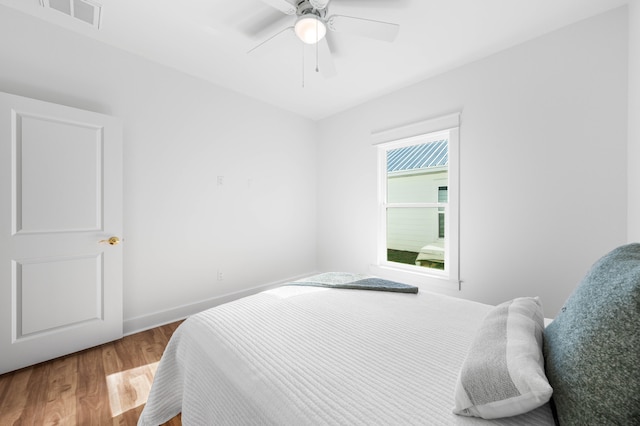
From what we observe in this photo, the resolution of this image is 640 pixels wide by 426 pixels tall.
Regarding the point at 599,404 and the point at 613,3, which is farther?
the point at 613,3

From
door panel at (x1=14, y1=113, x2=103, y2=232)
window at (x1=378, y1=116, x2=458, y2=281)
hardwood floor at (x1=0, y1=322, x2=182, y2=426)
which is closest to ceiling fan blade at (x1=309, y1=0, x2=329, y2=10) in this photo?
window at (x1=378, y1=116, x2=458, y2=281)

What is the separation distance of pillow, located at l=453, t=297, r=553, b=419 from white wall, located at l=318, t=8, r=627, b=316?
5.84 feet

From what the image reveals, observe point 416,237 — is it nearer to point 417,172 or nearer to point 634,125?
point 417,172

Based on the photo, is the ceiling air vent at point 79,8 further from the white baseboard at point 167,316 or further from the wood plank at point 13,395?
the wood plank at point 13,395

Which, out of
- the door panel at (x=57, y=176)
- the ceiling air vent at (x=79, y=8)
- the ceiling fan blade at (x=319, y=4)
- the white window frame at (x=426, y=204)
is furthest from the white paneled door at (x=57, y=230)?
the white window frame at (x=426, y=204)

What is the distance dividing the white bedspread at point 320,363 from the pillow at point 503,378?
0.06 m

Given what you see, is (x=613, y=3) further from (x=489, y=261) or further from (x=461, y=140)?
(x=489, y=261)

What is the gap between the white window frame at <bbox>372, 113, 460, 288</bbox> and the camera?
2668 millimetres

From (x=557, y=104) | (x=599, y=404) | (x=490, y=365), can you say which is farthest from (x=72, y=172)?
(x=557, y=104)

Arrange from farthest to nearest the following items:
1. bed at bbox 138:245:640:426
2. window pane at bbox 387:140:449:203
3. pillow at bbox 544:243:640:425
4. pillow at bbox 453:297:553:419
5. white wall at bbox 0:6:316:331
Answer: window pane at bbox 387:140:449:203 < white wall at bbox 0:6:316:331 < bed at bbox 138:245:640:426 < pillow at bbox 453:297:553:419 < pillow at bbox 544:243:640:425

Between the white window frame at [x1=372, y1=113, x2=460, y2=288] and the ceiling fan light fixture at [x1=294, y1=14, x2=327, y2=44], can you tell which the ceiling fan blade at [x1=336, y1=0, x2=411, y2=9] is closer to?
the ceiling fan light fixture at [x1=294, y1=14, x2=327, y2=44]

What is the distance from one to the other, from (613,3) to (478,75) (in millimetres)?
870

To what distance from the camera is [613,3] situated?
1841 millimetres

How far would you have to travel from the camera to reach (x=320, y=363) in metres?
0.96
